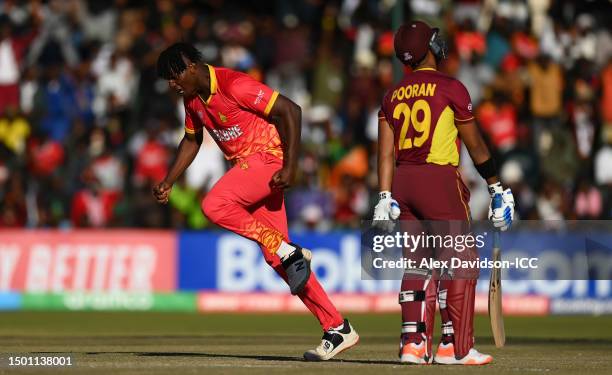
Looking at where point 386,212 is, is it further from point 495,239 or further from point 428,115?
point 495,239

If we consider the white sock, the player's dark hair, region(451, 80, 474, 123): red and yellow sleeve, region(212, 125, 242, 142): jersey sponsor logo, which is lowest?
the white sock

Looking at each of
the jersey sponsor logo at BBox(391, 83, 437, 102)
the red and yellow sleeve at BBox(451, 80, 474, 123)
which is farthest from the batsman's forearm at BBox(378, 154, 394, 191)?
the red and yellow sleeve at BBox(451, 80, 474, 123)

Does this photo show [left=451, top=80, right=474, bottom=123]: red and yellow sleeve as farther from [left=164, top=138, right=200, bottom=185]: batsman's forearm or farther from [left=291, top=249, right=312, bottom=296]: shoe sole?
[left=164, top=138, right=200, bottom=185]: batsman's forearm

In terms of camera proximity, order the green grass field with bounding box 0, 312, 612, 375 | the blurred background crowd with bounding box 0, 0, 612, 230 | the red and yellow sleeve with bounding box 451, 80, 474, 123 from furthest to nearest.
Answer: the blurred background crowd with bounding box 0, 0, 612, 230
the red and yellow sleeve with bounding box 451, 80, 474, 123
the green grass field with bounding box 0, 312, 612, 375

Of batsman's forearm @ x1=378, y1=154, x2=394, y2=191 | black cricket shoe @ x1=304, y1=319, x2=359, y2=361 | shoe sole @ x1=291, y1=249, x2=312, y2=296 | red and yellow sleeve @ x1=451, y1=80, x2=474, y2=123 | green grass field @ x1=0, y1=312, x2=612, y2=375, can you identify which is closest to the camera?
green grass field @ x1=0, y1=312, x2=612, y2=375

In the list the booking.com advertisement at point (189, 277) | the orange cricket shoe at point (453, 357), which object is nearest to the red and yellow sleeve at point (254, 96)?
the orange cricket shoe at point (453, 357)

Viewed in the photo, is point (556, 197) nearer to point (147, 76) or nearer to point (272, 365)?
point (147, 76)

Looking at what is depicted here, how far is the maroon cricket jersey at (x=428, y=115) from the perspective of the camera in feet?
35.8

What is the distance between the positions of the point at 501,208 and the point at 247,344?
473 cm

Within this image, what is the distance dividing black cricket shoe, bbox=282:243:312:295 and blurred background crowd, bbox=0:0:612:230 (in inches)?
453

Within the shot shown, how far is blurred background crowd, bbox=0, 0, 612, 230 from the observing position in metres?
24.6

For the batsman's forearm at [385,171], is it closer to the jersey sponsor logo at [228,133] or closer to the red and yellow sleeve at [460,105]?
the red and yellow sleeve at [460,105]

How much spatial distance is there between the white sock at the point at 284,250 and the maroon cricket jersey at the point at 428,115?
1.11 m

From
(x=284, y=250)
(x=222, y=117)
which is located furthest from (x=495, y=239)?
(x=222, y=117)
